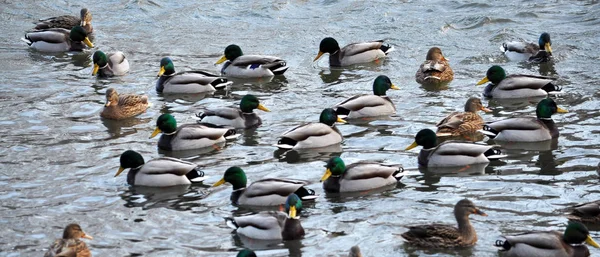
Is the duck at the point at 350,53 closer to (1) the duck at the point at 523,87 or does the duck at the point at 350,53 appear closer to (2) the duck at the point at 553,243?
(1) the duck at the point at 523,87

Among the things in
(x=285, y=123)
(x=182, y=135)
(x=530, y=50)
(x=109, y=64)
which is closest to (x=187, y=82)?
(x=109, y=64)

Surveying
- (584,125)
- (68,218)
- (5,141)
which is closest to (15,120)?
(5,141)

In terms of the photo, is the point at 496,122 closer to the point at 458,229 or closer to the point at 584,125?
the point at 584,125

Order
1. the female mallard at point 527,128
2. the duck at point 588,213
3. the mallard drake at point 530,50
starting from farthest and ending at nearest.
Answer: the mallard drake at point 530,50
the female mallard at point 527,128
the duck at point 588,213

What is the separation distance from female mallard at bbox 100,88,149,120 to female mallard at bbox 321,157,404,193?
4758mm

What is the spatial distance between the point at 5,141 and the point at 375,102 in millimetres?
5428

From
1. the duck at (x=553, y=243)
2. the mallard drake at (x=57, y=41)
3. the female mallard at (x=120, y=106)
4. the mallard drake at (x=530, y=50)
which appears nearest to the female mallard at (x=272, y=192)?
the duck at (x=553, y=243)

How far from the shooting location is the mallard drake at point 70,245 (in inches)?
399

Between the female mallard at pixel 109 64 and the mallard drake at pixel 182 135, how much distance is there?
4.49 m

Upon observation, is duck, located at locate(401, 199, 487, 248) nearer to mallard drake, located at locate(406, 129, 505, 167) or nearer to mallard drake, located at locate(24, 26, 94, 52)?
mallard drake, located at locate(406, 129, 505, 167)

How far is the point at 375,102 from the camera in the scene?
1611cm

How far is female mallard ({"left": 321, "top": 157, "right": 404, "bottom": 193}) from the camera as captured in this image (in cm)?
1262

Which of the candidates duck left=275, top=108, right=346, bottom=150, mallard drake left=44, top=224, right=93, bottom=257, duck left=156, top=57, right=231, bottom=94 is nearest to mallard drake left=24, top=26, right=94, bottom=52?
duck left=156, top=57, right=231, bottom=94

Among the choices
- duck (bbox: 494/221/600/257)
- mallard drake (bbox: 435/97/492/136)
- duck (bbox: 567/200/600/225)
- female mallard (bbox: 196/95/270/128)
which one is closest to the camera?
duck (bbox: 494/221/600/257)
